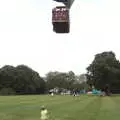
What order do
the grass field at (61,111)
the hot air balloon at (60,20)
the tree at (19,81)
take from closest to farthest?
the hot air balloon at (60,20), the grass field at (61,111), the tree at (19,81)

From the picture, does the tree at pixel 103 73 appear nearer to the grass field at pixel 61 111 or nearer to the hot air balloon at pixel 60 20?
the grass field at pixel 61 111

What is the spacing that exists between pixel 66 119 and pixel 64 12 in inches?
912

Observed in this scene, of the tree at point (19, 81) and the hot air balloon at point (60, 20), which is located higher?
the tree at point (19, 81)

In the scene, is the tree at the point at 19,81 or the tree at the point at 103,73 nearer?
the tree at the point at 103,73

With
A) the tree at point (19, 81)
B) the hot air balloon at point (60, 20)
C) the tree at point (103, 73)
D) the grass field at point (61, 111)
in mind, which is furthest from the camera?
the tree at point (19, 81)

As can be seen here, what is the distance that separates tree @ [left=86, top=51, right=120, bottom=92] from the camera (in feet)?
457

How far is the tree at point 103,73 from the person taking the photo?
457 feet

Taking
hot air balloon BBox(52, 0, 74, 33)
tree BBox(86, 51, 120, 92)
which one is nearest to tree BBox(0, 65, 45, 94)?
tree BBox(86, 51, 120, 92)

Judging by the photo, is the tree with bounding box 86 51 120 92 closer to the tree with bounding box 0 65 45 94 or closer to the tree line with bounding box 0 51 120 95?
the tree line with bounding box 0 51 120 95

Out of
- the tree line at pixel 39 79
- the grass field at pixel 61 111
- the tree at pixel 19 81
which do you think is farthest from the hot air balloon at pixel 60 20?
the tree at pixel 19 81

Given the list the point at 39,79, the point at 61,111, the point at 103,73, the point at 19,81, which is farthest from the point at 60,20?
the point at 39,79

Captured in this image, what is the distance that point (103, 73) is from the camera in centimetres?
14000

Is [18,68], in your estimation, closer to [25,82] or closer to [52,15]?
[25,82]

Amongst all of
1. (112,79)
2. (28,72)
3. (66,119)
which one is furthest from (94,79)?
(66,119)
